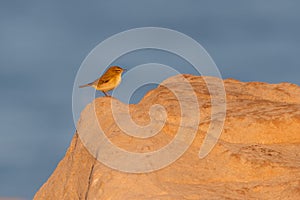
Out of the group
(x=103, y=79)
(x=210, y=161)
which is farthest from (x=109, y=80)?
(x=210, y=161)

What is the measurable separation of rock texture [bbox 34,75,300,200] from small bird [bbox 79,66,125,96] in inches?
64.4

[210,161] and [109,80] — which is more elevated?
[109,80]

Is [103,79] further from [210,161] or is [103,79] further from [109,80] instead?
[210,161]

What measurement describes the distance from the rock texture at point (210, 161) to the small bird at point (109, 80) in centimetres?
164

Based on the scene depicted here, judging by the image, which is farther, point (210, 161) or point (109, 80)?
point (109, 80)

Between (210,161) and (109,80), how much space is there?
541cm

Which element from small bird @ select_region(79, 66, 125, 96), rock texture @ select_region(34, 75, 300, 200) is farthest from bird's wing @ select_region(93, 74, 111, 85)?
rock texture @ select_region(34, 75, 300, 200)

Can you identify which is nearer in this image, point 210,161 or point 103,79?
point 210,161

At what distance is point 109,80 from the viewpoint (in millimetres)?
15172

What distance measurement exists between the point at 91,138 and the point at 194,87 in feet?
10.9

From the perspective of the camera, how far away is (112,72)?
15258 millimetres

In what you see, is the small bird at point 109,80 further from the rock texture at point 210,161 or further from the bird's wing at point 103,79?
the rock texture at point 210,161

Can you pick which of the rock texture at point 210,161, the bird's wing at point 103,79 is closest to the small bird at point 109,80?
the bird's wing at point 103,79

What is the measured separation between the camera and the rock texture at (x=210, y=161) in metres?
9.21
